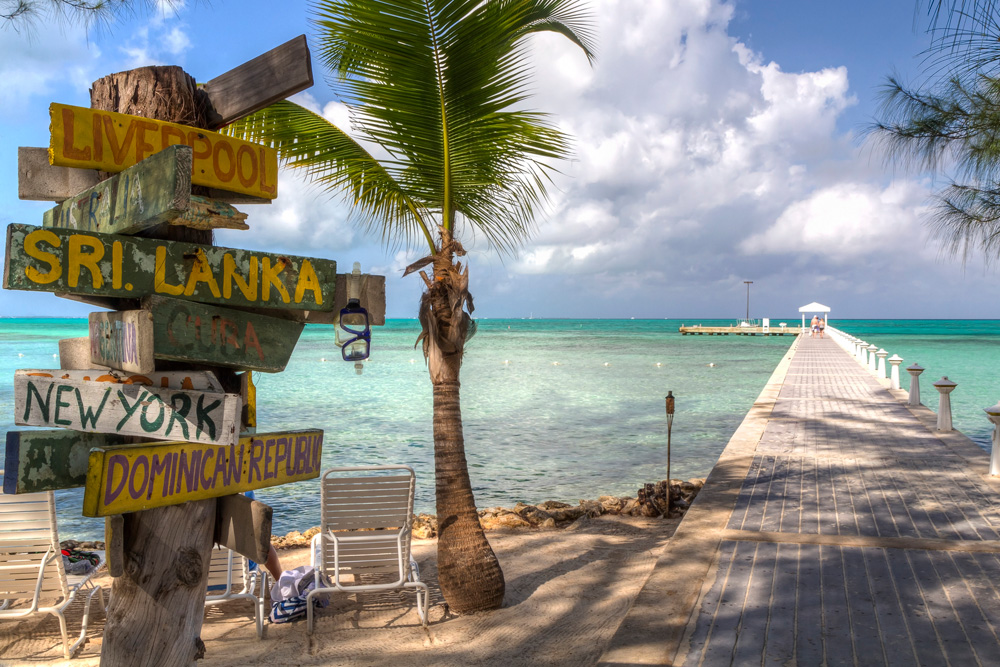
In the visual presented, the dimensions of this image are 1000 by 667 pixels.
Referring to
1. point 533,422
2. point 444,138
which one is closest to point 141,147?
point 444,138

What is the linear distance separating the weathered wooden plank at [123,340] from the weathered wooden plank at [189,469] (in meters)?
0.25

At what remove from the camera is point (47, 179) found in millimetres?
2408

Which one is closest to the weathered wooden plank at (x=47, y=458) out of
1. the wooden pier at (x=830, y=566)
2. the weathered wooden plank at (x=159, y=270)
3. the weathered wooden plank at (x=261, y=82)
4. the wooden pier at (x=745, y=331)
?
the weathered wooden plank at (x=159, y=270)

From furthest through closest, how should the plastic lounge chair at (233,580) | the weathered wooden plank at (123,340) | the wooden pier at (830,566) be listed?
the plastic lounge chair at (233,580)
the wooden pier at (830,566)
the weathered wooden plank at (123,340)

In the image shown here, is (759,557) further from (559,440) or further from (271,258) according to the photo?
(559,440)

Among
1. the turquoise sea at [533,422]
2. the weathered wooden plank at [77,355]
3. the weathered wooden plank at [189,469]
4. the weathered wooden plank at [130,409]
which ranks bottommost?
the turquoise sea at [533,422]

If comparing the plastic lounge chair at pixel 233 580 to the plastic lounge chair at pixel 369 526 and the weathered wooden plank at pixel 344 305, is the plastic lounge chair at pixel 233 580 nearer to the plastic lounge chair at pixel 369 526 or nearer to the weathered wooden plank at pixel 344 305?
the plastic lounge chair at pixel 369 526

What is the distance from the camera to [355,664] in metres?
4.59

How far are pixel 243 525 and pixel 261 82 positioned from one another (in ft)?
4.81

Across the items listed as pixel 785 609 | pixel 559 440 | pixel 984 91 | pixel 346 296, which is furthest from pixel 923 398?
pixel 346 296

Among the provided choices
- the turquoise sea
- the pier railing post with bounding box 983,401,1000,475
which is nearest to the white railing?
the pier railing post with bounding box 983,401,1000,475

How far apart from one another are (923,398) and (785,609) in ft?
64.8

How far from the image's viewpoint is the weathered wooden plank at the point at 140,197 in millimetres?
1981

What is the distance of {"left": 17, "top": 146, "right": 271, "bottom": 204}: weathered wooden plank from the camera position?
2.38 meters
